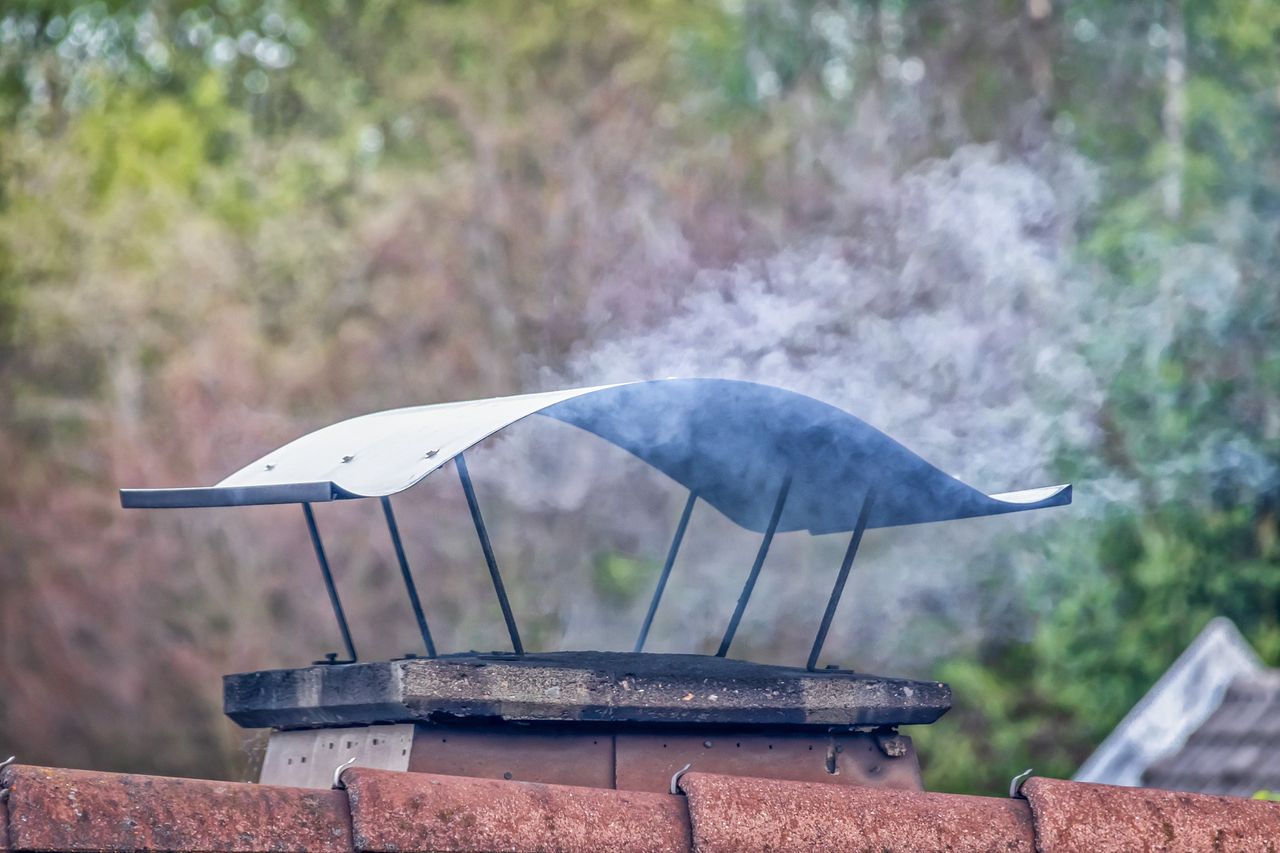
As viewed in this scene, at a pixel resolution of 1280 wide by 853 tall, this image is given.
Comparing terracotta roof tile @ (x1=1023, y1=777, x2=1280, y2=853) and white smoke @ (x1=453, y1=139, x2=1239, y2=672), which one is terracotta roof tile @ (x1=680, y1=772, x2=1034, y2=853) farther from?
white smoke @ (x1=453, y1=139, x2=1239, y2=672)

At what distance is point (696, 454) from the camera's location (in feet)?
15.4

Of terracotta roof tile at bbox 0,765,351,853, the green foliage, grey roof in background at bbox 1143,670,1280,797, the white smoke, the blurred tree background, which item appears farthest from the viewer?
the green foliage

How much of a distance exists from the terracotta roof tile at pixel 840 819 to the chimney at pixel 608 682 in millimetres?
347

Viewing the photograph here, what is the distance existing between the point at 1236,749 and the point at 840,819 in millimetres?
4565

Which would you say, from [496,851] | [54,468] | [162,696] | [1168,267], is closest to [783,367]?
[496,851]

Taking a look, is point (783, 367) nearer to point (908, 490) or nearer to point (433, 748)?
point (908, 490)

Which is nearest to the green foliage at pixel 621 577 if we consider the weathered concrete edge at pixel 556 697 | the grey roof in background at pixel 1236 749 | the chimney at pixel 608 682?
the grey roof in background at pixel 1236 749

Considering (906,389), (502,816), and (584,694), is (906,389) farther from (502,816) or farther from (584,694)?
(502,816)

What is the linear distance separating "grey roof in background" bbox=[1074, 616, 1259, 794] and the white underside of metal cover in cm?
378

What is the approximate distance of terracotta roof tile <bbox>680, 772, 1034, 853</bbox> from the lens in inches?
137

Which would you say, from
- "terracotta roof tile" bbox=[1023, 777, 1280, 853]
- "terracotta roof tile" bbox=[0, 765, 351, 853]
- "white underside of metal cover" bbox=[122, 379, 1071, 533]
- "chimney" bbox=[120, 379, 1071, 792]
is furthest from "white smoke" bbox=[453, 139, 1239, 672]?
"terracotta roof tile" bbox=[0, 765, 351, 853]

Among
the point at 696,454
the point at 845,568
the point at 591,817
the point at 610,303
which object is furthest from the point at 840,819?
the point at 610,303

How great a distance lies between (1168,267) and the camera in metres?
12.0

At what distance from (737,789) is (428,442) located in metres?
1.04
